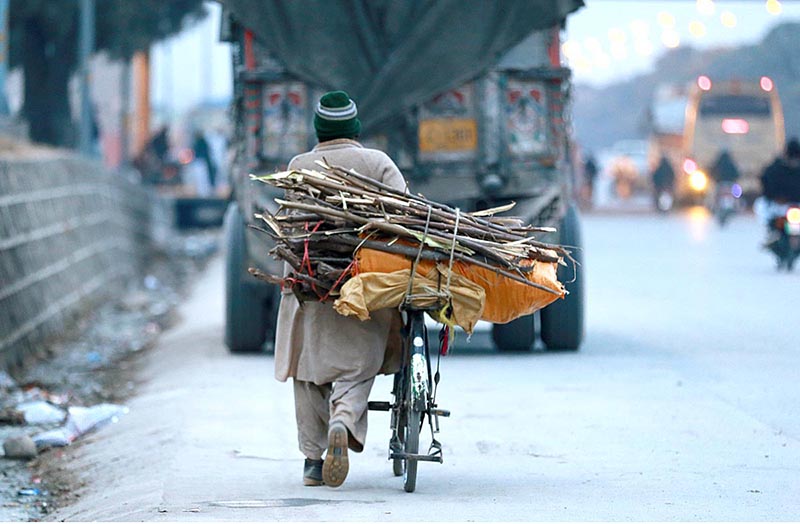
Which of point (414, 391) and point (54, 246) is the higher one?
point (414, 391)

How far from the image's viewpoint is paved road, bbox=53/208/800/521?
7090mm

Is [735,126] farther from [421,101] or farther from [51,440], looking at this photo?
[51,440]

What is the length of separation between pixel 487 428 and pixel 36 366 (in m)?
5.96

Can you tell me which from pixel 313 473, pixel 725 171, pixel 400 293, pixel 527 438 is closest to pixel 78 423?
pixel 527 438

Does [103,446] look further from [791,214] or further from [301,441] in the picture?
[791,214]

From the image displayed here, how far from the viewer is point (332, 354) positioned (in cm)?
739

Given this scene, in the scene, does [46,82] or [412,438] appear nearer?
[412,438]

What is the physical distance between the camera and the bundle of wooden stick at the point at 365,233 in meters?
7.09

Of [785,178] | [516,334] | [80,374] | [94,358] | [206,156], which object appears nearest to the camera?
[516,334]

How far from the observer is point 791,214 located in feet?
70.5

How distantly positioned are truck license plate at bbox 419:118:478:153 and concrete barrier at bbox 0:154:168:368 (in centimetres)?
373

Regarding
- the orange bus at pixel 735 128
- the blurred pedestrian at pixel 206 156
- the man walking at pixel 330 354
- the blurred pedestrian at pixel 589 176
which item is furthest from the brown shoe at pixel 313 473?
the blurred pedestrian at pixel 589 176

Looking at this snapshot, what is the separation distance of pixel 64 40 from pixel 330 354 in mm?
25682

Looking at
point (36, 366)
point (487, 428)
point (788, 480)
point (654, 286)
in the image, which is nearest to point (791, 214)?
point (654, 286)
